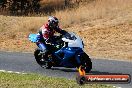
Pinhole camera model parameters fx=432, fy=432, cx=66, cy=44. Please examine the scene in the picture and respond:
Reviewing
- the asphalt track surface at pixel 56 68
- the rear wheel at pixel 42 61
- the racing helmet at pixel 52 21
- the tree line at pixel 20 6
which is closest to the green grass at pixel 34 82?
the asphalt track surface at pixel 56 68

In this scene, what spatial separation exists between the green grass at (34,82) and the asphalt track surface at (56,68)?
1149 mm

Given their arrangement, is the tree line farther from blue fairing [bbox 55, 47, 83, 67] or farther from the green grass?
the green grass

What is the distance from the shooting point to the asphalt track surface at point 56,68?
13992mm

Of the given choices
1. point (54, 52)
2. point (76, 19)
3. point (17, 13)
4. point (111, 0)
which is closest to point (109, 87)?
point (54, 52)

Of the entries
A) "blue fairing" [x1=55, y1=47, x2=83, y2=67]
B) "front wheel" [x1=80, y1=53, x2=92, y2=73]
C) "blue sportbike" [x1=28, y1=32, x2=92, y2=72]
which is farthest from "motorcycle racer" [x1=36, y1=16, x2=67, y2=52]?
"front wheel" [x1=80, y1=53, x2=92, y2=73]

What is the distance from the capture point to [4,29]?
2725 cm

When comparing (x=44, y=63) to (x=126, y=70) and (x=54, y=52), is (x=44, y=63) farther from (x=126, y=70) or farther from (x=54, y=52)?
(x=126, y=70)

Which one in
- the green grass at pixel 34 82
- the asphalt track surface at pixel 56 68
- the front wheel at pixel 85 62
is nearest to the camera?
the green grass at pixel 34 82

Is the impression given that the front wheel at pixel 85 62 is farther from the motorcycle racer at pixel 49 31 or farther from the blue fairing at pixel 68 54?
the motorcycle racer at pixel 49 31

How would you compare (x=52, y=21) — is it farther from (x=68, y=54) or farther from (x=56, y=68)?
(x=56, y=68)

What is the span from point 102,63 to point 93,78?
942 centimetres

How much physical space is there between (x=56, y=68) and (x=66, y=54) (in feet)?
4.17

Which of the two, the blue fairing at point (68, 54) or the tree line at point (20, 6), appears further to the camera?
the tree line at point (20, 6)

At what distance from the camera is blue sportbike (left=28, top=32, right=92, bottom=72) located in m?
13.6
